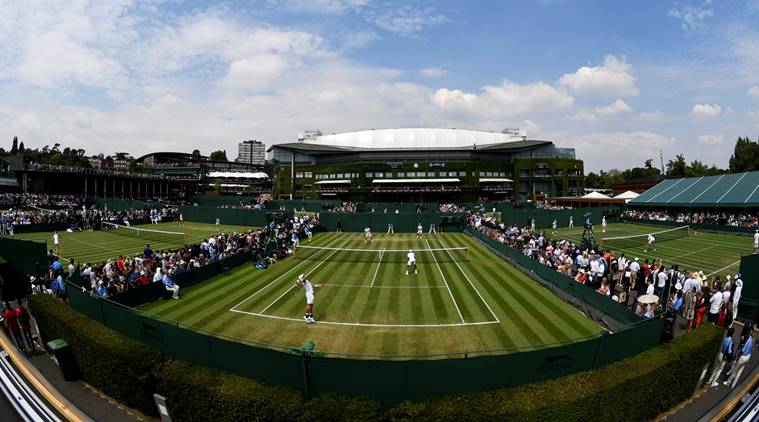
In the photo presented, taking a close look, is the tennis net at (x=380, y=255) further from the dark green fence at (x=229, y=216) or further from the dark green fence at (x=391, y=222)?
the dark green fence at (x=229, y=216)

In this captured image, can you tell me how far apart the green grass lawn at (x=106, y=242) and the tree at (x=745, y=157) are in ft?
355

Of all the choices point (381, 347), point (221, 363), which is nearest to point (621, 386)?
point (381, 347)

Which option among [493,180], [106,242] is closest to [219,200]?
[106,242]

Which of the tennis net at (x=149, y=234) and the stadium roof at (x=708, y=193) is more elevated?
the stadium roof at (x=708, y=193)

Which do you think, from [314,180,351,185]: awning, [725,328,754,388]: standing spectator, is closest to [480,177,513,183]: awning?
[314,180,351,185]: awning

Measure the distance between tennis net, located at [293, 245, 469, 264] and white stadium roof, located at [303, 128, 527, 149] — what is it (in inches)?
3636

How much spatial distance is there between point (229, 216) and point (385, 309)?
43135 millimetres

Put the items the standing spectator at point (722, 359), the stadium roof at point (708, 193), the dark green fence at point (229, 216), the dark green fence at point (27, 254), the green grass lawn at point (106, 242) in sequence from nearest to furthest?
the standing spectator at point (722, 359), the dark green fence at point (27, 254), the green grass lawn at point (106, 242), the stadium roof at point (708, 193), the dark green fence at point (229, 216)

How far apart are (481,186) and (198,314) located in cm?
10202

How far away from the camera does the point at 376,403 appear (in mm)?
8250

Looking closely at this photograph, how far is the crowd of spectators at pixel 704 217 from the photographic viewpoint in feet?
149

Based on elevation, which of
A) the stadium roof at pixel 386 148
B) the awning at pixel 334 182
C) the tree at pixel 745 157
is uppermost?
the stadium roof at pixel 386 148

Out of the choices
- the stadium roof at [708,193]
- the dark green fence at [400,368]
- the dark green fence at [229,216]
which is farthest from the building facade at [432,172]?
the dark green fence at [400,368]

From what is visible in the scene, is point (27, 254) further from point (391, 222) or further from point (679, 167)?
point (679, 167)
